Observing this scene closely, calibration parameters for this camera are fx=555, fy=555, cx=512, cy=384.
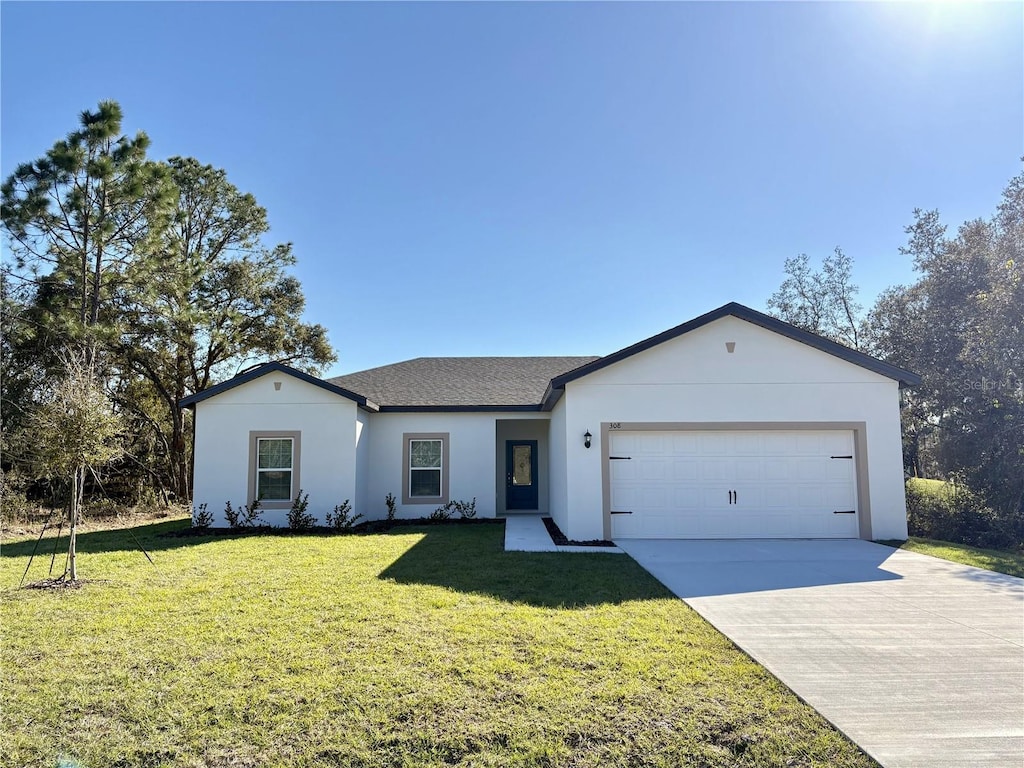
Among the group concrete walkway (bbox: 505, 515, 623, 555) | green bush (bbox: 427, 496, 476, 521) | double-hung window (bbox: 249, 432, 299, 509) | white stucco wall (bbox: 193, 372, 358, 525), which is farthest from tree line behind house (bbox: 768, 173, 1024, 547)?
double-hung window (bbox: 249, 432, 299, 509)

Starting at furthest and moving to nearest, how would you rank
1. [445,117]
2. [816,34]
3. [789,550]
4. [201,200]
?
1. [201,200]
2. [445,117]
3. [816,34]
4. [789,550]

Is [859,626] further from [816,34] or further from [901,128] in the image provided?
[901,128]

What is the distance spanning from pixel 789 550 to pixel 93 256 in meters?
17.9

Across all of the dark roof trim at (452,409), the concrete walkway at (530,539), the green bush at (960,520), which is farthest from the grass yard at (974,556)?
the dark roof trim at (452,409)

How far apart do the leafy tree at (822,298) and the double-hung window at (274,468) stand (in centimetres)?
2078

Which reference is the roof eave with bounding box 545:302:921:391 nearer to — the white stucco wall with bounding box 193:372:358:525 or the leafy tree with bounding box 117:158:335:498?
the white stucco wall with bounding box 193:372:358:525

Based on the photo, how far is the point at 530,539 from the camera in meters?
11.0

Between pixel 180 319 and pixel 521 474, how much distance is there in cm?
1156

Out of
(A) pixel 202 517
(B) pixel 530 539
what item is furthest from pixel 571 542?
(A) pixel 202 517

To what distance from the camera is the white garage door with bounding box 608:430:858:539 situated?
10719 millimetres

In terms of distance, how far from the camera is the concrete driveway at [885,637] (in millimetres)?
3398

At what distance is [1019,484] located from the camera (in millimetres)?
12539

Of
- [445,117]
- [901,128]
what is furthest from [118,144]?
[901,128]

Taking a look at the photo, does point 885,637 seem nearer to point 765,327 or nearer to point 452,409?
point 765,327
